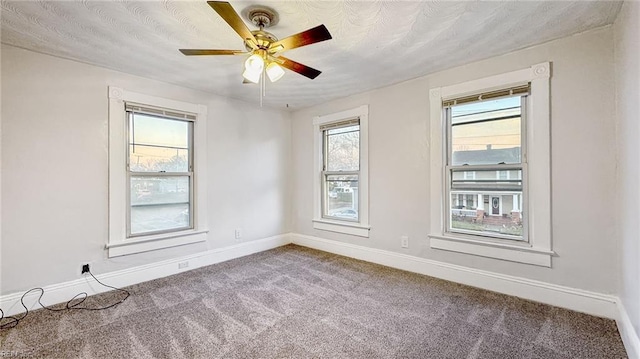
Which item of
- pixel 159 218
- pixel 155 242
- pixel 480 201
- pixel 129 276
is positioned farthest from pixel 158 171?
pixel 480 201

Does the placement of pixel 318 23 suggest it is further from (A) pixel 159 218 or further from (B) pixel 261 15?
(A) pixel 159 218

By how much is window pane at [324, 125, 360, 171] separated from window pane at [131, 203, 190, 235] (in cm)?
224

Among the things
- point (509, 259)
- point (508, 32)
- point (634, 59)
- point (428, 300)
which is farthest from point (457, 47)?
point (428, 300)

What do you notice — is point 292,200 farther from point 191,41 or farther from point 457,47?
point 457,47

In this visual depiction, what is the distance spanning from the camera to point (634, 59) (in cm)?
165

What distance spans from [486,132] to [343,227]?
2216mm

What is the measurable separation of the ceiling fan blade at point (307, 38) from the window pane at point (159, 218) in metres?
2.57

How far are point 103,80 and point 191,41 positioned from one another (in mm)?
1267

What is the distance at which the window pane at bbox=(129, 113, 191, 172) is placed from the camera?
310 centimetres

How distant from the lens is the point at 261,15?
1.93m

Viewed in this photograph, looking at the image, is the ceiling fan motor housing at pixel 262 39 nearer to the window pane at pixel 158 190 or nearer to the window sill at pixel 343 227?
the window pane at pixel 158 190

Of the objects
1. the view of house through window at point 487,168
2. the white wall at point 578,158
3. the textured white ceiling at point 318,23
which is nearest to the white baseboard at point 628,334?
the white wall at point 578,158

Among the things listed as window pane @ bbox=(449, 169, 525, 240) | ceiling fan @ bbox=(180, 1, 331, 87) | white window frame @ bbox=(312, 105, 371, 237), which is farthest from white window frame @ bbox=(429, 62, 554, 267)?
ceiling fan @ bbox=(180, 1, 331, 87)

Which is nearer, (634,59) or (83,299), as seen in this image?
(634,59)
